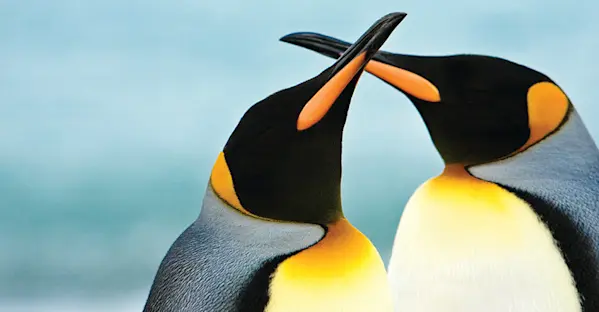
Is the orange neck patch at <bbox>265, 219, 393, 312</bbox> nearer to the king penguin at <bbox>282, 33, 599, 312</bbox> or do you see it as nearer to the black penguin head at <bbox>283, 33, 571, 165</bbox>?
the king penguin at <bbox>282, 33, 599, 312</bbox>

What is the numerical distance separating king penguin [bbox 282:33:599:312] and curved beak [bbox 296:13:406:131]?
316mm

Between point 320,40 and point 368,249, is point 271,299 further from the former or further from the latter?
point 320,40

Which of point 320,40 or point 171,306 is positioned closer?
point 171,306

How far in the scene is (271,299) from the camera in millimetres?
1382

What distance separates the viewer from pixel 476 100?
1.75m

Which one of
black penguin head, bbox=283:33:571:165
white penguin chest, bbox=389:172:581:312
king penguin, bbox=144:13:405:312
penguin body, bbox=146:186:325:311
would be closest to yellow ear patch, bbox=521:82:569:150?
black penguin head, bbox=283:33:571:165

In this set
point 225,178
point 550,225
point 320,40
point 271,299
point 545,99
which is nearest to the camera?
point 271,299

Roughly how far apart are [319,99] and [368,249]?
30 cm

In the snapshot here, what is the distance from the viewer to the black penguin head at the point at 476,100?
67.7 inches

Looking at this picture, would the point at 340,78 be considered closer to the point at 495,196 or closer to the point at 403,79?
the point at 403,79

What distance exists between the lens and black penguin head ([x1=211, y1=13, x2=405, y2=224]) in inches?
57.0

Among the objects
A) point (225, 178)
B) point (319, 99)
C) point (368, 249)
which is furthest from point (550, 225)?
point (225, 178)

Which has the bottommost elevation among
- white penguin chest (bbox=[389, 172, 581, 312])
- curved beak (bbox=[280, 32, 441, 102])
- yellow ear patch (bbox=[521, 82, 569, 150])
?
white penguin chest (bbox=[389, 172, 581, 312])

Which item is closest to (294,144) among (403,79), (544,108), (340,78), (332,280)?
(340,78)
